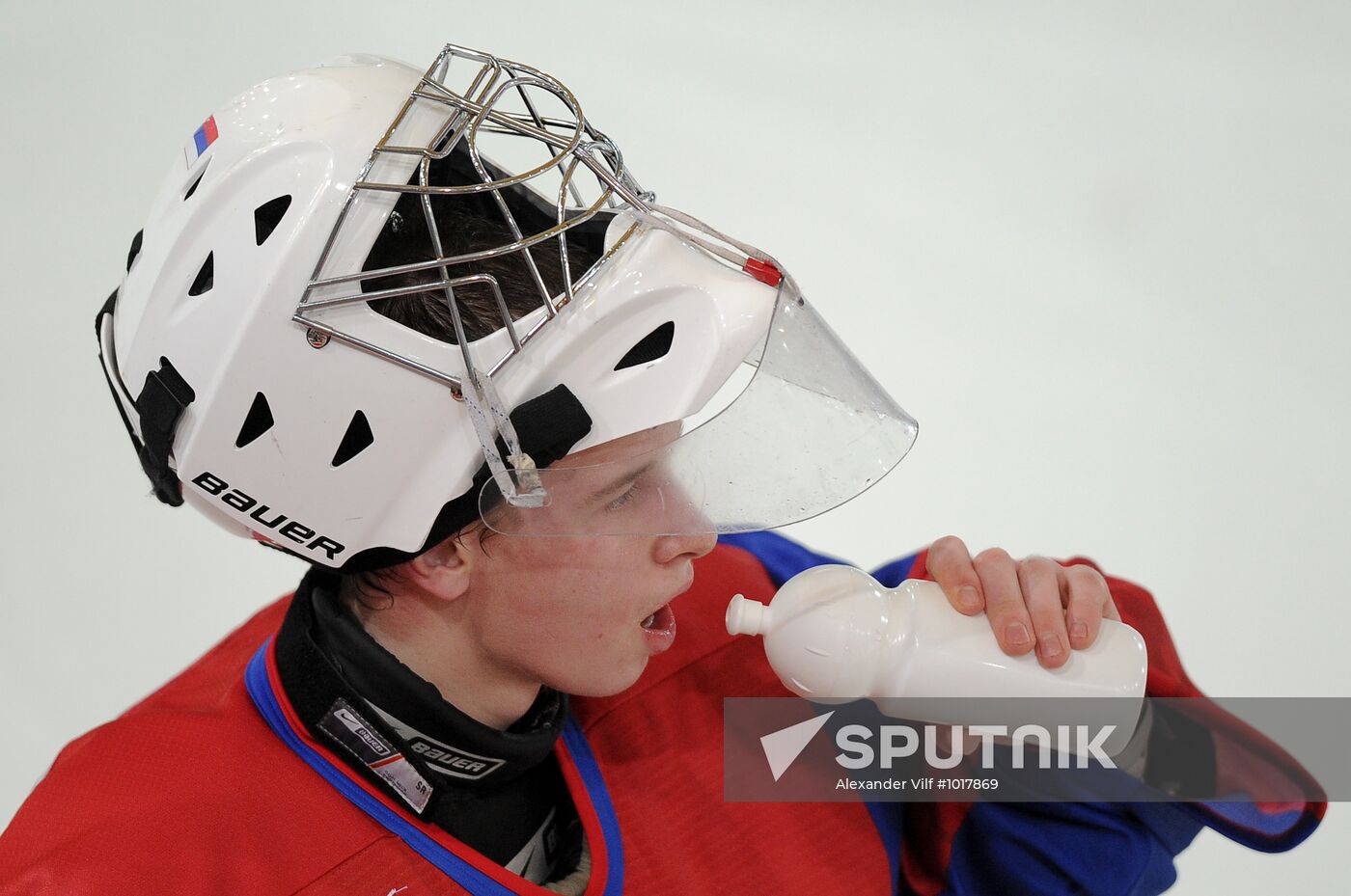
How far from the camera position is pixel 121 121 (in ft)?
8.85

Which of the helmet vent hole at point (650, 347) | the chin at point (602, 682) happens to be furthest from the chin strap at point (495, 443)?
the chin at point (602, 682)

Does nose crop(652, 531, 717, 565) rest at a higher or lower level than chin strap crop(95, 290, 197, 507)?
higher

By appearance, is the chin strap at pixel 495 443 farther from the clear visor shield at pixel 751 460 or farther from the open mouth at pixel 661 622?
the open mouth at pixel 661 622

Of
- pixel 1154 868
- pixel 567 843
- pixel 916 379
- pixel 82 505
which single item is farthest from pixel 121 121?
pixel 1154 868

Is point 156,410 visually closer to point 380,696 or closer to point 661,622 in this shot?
point 380,696

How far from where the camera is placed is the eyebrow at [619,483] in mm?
1229

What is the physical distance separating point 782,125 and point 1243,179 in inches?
39.9

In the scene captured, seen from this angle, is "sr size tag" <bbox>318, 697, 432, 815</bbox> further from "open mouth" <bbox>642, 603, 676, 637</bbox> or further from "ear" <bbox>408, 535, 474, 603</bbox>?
"open mouth" <bbox>642, 603, 676, 637</bbox>

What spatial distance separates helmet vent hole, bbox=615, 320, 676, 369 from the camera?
3.87ft

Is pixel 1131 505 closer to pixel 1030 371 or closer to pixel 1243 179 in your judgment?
pixel 1030 371

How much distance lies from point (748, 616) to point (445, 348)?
1.33 ft

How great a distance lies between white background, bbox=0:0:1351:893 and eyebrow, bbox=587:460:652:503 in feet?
4.39

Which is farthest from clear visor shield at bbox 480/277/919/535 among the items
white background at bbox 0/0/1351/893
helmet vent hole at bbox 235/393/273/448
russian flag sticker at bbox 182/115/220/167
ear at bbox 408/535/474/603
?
white background at bbox 0/0/1351/893

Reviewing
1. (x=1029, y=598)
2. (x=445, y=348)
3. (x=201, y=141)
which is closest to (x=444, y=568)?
(x=445, y=348)
